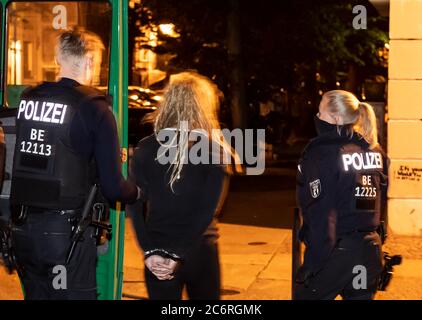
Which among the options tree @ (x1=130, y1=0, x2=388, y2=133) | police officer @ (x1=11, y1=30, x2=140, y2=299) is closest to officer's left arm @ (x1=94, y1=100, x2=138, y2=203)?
police officer @ (x1=11, y1=30, x2=140, y2=299)

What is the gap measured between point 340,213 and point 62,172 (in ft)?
5.11

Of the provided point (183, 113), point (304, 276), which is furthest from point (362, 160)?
point (183, 113)

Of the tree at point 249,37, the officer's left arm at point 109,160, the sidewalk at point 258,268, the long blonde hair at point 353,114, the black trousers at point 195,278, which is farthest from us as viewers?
the tree at point 249,37

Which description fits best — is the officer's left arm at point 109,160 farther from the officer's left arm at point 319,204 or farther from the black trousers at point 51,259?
the officer's left arm at point 319,204

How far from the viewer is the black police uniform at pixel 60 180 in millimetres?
4207

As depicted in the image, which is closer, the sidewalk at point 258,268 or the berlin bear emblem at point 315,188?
the berlin bear emblem at point 315,188

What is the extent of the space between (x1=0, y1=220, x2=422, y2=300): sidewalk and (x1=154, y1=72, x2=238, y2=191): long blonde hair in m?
2.07

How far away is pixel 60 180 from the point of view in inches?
166

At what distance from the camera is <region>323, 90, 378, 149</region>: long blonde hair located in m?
4.68

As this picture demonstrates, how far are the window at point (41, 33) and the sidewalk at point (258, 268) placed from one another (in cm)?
156

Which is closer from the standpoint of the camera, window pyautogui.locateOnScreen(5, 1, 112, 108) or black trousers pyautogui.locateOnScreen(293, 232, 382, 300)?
black trousers pyautogui.locateOnScreen(293, 232, 382, 300)

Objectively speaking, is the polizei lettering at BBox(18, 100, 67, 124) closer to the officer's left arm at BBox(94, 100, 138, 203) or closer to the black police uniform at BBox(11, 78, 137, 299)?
the black police uniform at BBox(11, 78, 137, 299)

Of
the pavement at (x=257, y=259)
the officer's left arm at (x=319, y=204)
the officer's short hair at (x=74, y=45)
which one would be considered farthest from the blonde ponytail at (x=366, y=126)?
the officer's short hair at (x=74, y=45)

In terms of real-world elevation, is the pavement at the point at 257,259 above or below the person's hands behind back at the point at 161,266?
below
